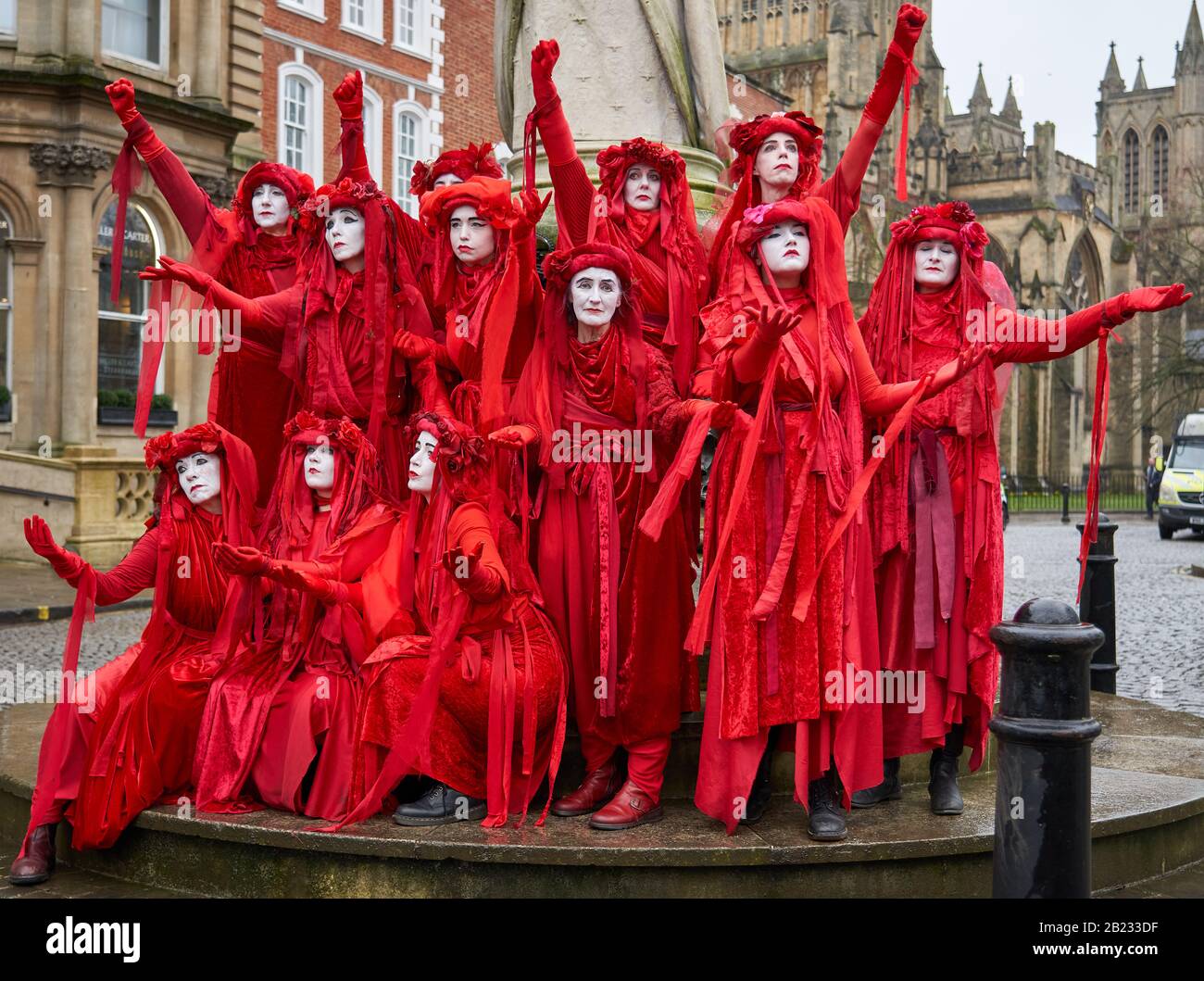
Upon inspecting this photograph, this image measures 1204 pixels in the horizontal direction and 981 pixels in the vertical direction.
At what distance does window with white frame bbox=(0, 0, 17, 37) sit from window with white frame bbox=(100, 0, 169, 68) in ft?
4.32

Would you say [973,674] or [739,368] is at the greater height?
[739,368]

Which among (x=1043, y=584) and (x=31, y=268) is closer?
(x=1043, y=584)

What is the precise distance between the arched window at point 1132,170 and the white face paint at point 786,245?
98.2 m

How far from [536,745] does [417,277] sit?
6.34 ft

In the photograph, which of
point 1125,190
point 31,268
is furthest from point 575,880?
point 1125,190

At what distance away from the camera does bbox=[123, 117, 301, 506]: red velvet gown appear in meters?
5.83

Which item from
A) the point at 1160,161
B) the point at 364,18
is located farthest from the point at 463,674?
the point at 1160,161

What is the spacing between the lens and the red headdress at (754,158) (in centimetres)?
499

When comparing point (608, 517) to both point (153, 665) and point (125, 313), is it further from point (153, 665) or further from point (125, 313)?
point (125, 313)

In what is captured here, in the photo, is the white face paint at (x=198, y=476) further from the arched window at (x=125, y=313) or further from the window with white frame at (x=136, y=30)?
the window with white frame at (x=136, y=30)

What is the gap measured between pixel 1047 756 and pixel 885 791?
179cm

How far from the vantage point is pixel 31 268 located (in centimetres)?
1916

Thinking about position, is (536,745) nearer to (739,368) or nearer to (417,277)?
(739,368)

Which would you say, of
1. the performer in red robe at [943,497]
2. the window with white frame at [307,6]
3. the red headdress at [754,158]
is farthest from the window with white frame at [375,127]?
the performer in red robe at [943,497]
